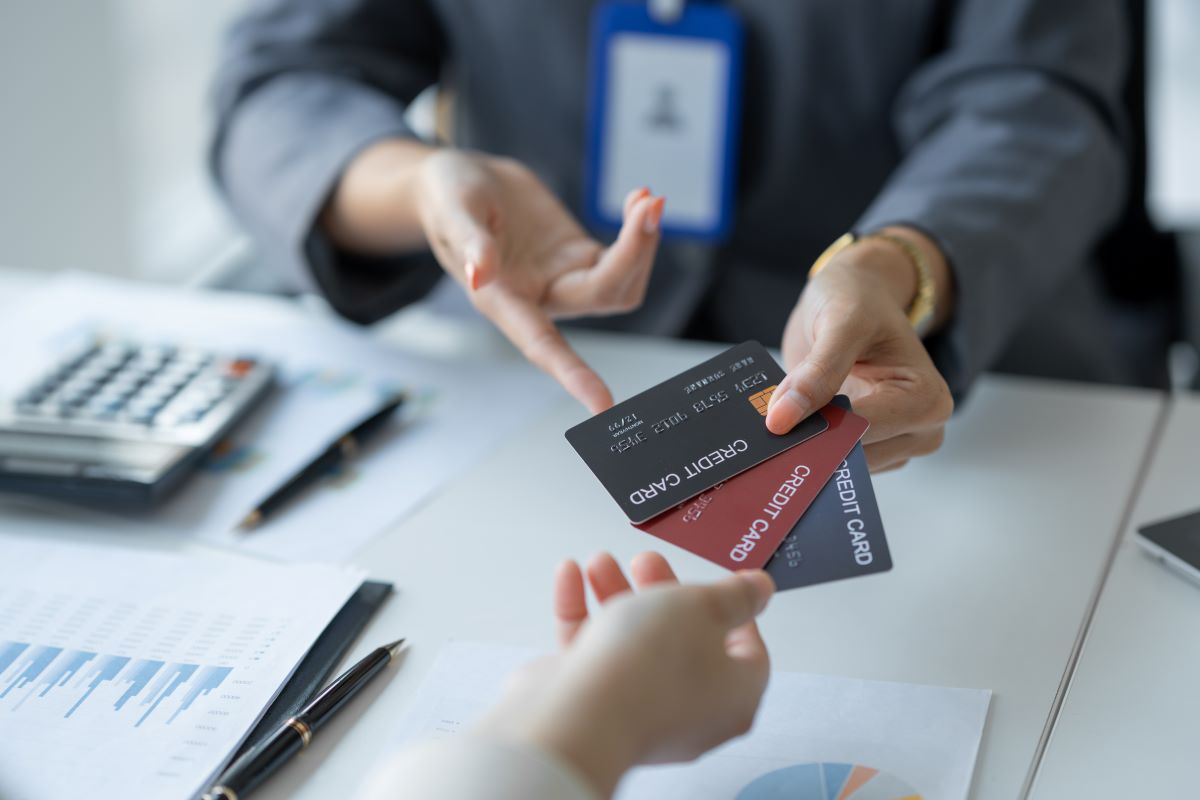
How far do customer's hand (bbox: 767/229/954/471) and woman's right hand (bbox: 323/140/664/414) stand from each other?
A: 0.12m

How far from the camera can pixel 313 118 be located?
3.40 ft

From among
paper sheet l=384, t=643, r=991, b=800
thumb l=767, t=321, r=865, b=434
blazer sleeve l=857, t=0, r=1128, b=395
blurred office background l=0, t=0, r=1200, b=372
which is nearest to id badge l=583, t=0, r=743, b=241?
blazer sleeve l=857, t=0, r=1128, b=395

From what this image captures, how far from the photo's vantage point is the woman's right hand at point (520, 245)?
29.2 inches

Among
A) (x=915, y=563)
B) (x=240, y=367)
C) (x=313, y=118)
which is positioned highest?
(x=313, y=118)

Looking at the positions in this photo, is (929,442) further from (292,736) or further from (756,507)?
(292,736)

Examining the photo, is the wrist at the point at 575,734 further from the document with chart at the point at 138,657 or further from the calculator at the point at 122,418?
the calculator at the point at 122,418

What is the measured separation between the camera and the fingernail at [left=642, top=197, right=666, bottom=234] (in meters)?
0.74

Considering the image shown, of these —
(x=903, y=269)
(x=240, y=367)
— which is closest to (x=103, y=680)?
(x=240, y=367)

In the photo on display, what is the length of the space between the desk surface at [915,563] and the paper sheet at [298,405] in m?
0.03

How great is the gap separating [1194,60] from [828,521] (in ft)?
9.01

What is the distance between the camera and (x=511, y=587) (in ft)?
2.29

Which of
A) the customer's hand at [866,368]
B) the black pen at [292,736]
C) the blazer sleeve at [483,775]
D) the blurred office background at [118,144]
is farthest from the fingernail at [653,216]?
the blurred office background at [118,144]

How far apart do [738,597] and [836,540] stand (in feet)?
0.29

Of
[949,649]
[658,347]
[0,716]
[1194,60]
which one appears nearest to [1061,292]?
[658,347]
